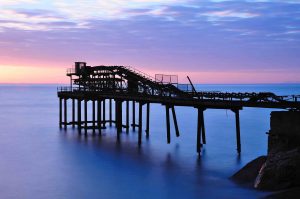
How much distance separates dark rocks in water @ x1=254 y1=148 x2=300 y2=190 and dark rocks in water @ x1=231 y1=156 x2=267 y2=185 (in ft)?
6.19

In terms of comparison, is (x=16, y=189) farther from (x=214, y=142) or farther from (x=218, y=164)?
(x=214, y=142)

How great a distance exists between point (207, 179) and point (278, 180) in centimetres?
576

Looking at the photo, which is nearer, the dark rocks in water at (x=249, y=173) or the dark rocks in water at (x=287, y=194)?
the dark rocks in water at (x=287, y=194)

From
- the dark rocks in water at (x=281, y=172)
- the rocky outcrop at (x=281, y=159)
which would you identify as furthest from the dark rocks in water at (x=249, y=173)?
the dark rocks in water at (x=281, y=172)

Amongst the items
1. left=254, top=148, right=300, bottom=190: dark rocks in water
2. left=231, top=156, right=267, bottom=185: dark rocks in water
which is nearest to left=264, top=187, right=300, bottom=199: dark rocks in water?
left=254, top=148, right=300, bottom=190: dark rocks in water

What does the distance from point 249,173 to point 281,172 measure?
4.05m

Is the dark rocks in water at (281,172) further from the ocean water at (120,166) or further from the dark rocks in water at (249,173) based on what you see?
the dark rocks in water at (249,173)

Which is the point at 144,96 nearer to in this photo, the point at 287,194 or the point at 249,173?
the point at 249,173

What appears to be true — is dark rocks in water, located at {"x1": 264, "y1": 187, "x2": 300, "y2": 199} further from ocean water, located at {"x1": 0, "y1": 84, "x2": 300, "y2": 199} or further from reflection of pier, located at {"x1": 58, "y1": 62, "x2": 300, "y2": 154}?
reflection of pier, located at {"x1": 58, "y1": 62, "x2": 300, "y2": 154}

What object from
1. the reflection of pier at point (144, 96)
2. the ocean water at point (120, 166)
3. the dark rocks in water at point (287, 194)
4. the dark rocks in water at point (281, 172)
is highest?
the reflection of pier at point (144, 96)

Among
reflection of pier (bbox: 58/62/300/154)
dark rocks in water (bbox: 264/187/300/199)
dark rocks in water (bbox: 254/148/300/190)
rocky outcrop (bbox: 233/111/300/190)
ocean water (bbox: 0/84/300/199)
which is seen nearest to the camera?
dark rocks in water (bbox: 264/187/300/199)

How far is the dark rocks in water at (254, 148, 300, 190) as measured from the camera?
20.8m

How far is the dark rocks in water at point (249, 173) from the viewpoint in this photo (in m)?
24.3

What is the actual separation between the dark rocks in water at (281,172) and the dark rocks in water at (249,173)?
6.19 feet
